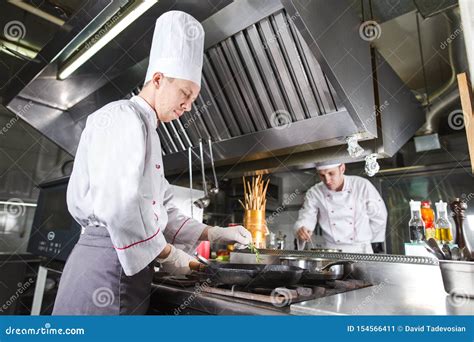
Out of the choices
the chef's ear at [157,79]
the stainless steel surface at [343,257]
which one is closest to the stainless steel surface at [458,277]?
the stainless steel surface at [343,257]

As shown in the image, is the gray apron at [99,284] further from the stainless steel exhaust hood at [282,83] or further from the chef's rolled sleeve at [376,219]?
the chef's rolled sleeve at [376,219]

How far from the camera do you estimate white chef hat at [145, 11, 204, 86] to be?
3.55ft

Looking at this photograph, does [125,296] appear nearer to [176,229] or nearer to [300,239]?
[176,229]

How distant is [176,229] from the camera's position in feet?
4.10

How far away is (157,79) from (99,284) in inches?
27.3

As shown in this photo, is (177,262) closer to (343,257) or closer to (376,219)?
(343,257)

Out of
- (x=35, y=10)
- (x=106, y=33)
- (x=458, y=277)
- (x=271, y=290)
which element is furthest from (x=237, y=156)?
(x=35, y=10)

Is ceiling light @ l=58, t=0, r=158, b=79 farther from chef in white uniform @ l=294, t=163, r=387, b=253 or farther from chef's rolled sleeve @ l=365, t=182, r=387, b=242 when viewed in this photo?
chef's rolled sleeve @ l=365, t=182, r=387, b=242

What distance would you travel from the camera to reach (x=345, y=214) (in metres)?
2.14

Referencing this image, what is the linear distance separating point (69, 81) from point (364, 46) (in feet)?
5.59

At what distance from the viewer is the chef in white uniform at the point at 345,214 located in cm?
209

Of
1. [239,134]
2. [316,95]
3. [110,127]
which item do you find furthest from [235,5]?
[110,127]

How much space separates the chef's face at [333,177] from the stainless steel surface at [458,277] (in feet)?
4.34

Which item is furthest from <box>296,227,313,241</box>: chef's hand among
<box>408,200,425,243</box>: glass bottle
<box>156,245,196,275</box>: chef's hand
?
<box>156,245,196,275</box>: chef's hand
